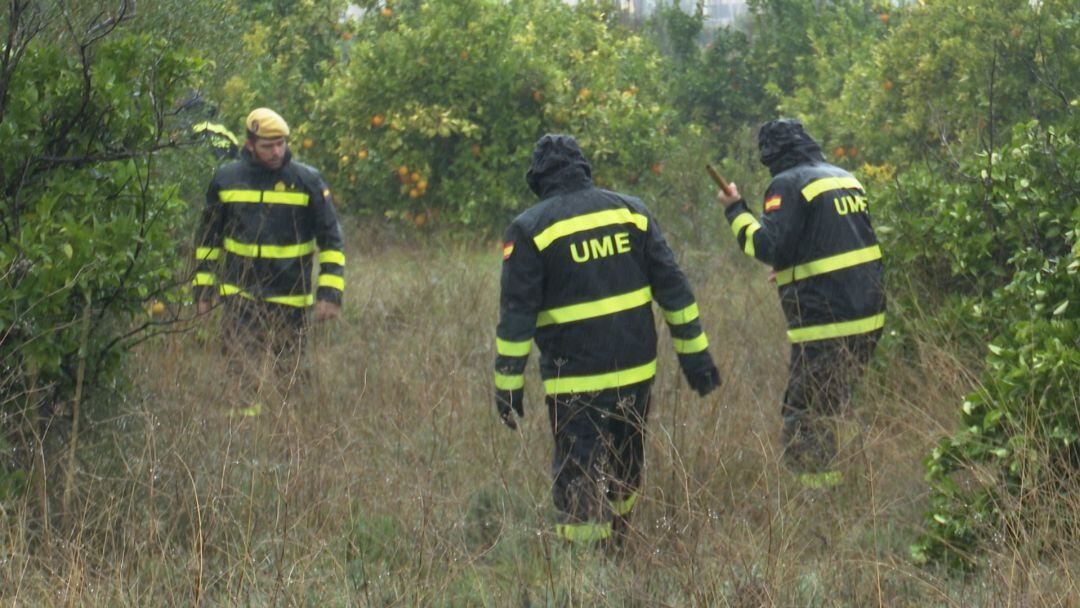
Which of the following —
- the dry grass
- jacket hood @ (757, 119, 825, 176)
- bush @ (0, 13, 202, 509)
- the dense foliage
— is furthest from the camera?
jacket hood @ (757, 119, 825, 176)

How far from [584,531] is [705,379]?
883mm

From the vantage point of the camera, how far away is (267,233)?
25.4 ft

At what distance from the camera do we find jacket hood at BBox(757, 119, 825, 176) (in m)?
6.90

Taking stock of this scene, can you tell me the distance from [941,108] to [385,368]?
22.0 feet

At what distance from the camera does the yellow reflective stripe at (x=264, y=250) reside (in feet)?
25.2

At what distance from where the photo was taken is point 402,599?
4.09 metres

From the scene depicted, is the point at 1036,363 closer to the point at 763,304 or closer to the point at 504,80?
the point at 763,304

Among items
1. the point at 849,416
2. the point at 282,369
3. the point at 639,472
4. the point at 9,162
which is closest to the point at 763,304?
the point at 849,416

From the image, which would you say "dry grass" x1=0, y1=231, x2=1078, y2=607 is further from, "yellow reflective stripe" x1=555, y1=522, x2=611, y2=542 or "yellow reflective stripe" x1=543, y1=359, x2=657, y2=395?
"yellow reflective stripe" x1=543, y1=359, x2=657, y2=395

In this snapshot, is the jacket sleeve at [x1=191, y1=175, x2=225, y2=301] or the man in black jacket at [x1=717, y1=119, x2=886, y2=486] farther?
the jacket sleeve at [x1=191, y1=175, x2=225, y2=301]

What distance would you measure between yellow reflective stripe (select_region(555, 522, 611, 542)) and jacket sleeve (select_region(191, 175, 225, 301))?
288cm

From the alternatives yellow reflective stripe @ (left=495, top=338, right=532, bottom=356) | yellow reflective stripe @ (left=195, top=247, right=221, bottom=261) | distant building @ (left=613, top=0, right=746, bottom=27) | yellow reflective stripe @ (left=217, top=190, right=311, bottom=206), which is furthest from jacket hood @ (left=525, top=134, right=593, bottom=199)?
distant building @ (left=613, top=0, right=746, bottom=27)

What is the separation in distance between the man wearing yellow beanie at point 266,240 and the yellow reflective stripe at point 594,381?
7.65ft

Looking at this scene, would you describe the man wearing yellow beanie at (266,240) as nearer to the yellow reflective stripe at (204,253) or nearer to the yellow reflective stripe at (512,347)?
the yellow reflective stripe at (204,253)
